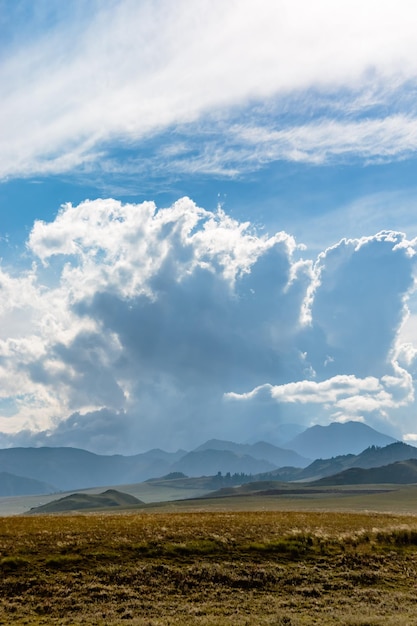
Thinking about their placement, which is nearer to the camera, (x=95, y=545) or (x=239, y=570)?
(x=239, y=570)

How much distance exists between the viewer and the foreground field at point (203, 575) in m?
28.2

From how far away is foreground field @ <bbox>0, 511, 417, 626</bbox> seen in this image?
2817cm

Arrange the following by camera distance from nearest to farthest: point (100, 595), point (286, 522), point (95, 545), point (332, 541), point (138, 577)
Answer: point (100, 595)
point (138, 577)
point (95, 545)
point (332, 541)
point (286, 522)

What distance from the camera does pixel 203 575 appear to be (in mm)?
34094

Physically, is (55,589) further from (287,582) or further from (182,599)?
(287,582)

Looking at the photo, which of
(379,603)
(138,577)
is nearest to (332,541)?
(379,603)

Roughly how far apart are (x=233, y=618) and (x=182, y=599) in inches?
158

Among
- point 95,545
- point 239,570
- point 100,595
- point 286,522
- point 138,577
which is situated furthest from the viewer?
point 286,522

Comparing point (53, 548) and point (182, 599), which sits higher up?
point (53, 548)

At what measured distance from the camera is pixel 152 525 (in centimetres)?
4625

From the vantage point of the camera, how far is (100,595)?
1190 inches

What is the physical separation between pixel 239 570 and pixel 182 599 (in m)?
5.94

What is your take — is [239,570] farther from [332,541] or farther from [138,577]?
[332,541]

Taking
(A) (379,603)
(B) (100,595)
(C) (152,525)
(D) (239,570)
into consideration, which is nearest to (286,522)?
(C) (152,525)
